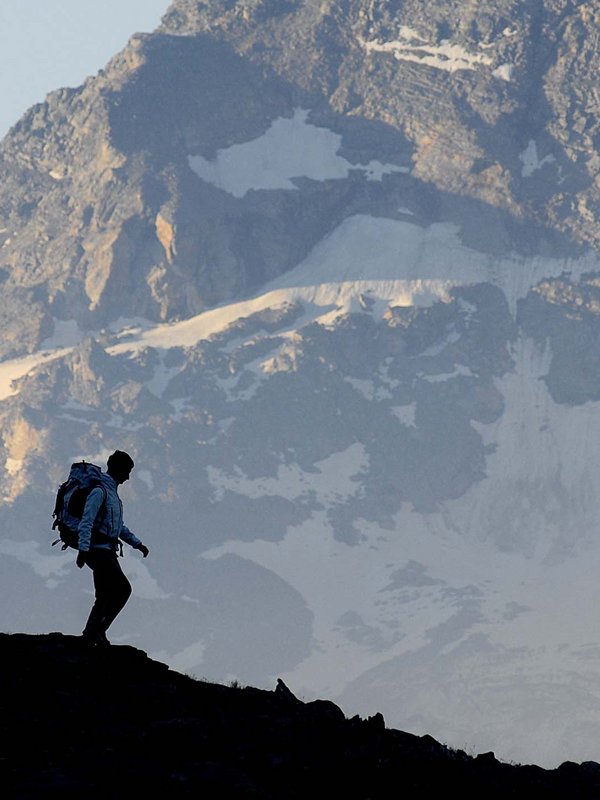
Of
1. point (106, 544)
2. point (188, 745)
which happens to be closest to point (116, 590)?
point (106, 544)

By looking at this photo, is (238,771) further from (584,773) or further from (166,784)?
(584,773)

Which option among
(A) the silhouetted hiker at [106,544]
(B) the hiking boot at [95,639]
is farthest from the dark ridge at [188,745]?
(A) the silhouetted hiker at [106,544]

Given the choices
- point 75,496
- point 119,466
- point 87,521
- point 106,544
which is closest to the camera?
point 87,521

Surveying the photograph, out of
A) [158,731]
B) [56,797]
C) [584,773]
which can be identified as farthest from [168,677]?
[56,797]

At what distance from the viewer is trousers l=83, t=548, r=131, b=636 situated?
25.4 metres

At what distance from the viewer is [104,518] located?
83.4ft

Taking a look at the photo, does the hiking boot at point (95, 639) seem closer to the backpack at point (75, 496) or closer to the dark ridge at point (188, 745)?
the dark ridge at point (188, 745)

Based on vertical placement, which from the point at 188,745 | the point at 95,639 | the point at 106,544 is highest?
the point at 106,544

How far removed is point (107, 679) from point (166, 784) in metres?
4.97

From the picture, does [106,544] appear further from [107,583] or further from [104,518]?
[107,583]

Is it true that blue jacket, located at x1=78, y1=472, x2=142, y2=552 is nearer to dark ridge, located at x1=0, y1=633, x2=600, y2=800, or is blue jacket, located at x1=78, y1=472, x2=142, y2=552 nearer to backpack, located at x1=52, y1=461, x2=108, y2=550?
backpack, located at x1=52, y1=461, x2=108, y2=550

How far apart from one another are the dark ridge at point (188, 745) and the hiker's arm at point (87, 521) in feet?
5.24

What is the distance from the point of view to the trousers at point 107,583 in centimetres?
2535

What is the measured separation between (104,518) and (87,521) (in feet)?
1.35
